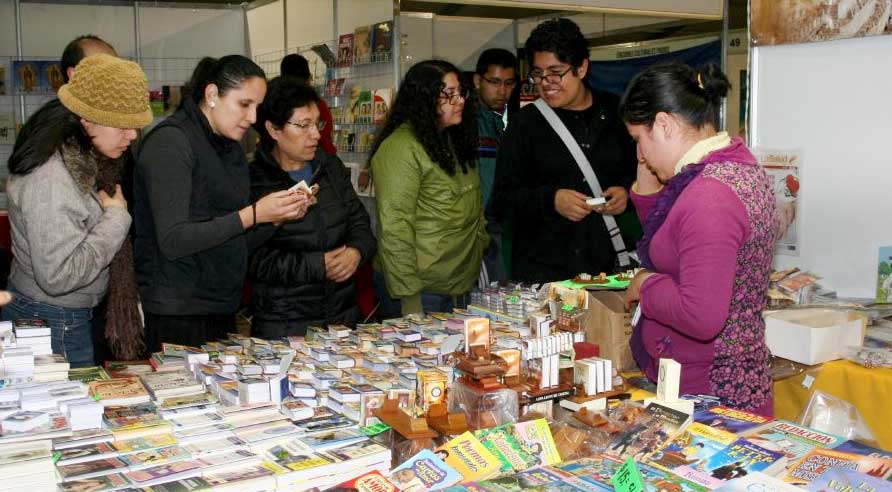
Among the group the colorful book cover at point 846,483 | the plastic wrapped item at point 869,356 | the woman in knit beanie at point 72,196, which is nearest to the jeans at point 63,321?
the woman in knit beanie at point 72,196

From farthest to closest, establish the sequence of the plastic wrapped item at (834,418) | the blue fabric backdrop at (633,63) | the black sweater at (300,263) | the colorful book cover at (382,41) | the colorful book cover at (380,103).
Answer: the blue fabric backdrop at (633,63) < the colorful book cover at (380,103) < the colorful book cover at (382,41) < the black sweater at (300,263) < the plastic wrapped item at (834,418)

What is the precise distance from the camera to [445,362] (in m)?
2.29

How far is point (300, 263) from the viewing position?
3.21 meters

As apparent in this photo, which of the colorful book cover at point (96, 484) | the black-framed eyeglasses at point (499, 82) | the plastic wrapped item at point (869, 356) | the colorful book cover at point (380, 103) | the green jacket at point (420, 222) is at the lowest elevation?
the plastic wrapped item at point (869, 356)

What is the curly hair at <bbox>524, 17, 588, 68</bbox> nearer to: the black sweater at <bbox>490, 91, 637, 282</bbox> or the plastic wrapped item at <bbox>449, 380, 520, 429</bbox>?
the black sweater at <bbox>490, 91, 637, 282</bbox>

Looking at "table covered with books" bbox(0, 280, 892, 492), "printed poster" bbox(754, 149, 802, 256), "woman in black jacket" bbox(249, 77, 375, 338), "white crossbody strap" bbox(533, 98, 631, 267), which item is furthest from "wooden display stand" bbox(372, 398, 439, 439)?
"printed poster" bbox(754, 149, 802, 256)

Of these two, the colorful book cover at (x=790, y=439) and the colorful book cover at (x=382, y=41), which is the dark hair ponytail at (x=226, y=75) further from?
the colorful book cover at (x=790, y=439)

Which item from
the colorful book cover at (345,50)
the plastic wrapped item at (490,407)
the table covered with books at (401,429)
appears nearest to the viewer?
the table covered with books at (401,429)

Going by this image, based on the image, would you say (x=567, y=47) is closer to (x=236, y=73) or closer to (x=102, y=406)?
(x=236, y=73)

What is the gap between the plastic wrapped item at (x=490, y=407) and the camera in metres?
1.85

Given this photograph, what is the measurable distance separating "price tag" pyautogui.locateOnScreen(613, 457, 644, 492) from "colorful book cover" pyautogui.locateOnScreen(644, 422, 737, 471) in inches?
8.2

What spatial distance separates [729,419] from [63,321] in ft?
6.93

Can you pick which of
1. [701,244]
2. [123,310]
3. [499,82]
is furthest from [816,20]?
[123,310]

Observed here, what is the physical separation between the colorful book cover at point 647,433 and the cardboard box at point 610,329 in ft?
2.17
